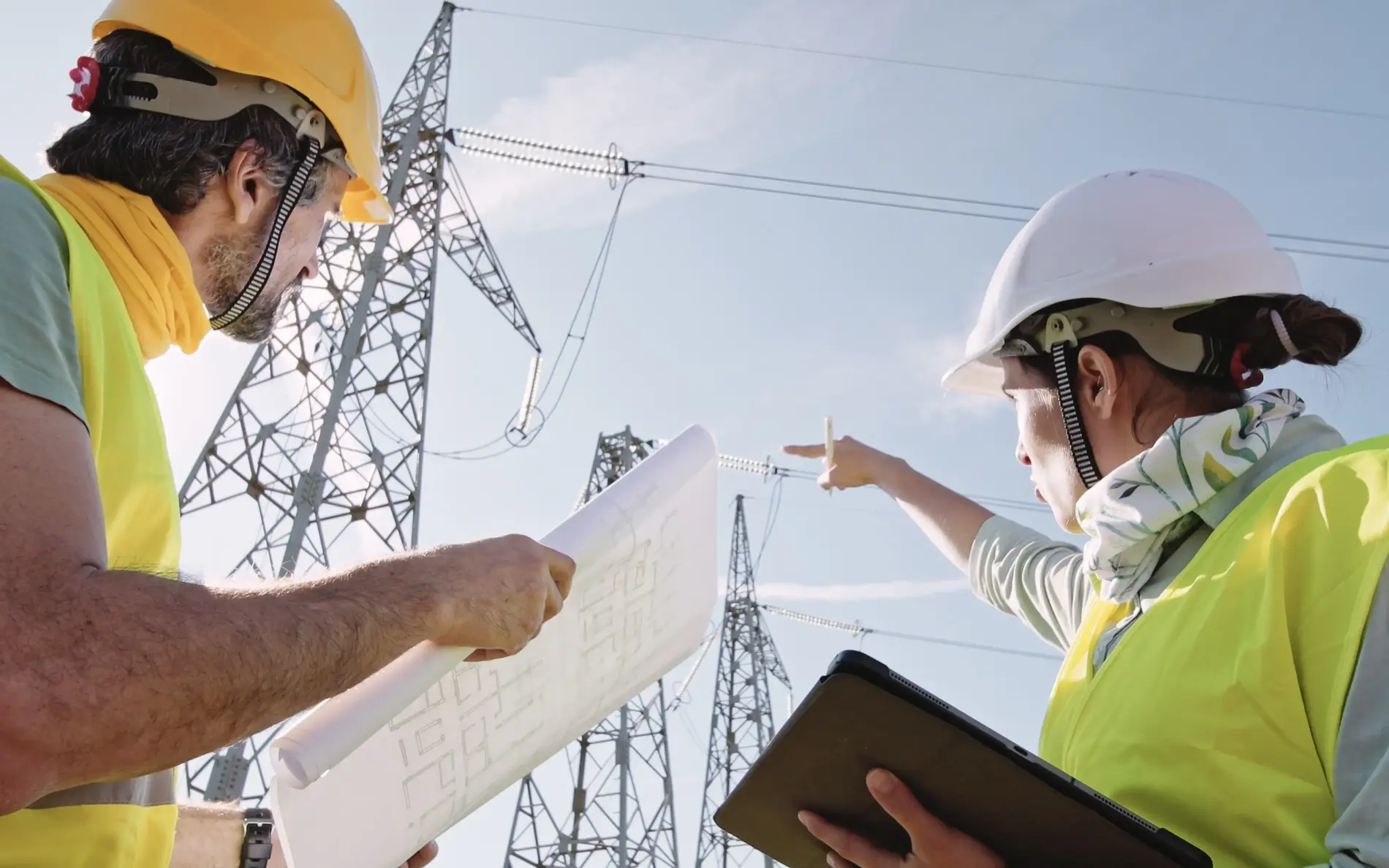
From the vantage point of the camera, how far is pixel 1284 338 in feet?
6.40

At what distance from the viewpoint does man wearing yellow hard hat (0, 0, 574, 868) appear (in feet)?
3.55

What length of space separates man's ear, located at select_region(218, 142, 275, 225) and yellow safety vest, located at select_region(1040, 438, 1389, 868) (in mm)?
1683

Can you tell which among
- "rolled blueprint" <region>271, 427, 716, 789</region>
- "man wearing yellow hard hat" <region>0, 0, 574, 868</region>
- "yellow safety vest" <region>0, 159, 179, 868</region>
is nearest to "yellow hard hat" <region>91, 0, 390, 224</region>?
"man wearing yellow hard hat" <region>0, 0, 574, 868</region>

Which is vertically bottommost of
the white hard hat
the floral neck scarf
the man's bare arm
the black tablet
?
the black tablet

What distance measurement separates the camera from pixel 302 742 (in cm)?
143

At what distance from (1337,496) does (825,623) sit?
106 ft

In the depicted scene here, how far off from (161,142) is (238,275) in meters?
0.26

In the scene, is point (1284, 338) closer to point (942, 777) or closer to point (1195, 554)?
point (1195, 554)

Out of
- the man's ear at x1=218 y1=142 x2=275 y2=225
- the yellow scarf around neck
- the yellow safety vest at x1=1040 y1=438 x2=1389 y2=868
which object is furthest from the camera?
the man's ear at x1=218 y1=142 x2=275 y2=225

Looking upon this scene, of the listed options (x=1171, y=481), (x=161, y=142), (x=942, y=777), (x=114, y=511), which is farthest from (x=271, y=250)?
(x=1171, y=481)

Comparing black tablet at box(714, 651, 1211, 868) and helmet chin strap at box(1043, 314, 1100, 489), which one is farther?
helmet chin strap at box(1043, 314, 1100, 489)

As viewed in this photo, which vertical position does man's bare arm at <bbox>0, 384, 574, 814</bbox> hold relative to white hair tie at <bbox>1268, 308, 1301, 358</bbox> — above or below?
below

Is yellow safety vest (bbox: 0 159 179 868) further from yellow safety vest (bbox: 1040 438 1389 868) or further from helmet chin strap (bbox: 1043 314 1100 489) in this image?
helmet chin strap (bbox: 1043 314 1100 489)

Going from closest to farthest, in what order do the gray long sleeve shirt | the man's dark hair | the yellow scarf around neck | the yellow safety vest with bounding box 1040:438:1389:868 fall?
the gray long sleeve shirt, the yellow safety vest with bounding box 1040:438:1389:868, the yellow scarf around neck, the man's dark hair
